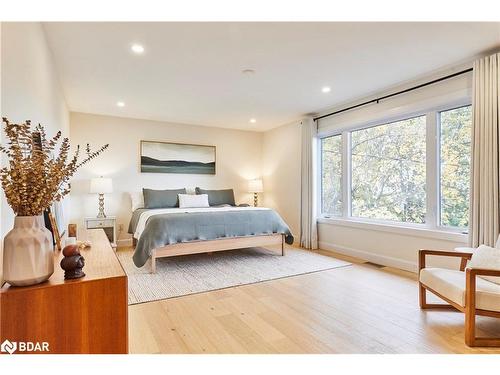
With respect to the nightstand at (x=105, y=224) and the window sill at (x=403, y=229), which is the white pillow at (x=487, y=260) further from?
the nightstand at (x=105, y=224)

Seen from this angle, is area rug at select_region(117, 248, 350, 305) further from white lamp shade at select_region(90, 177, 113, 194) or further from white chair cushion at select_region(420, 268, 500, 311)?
white chair cushion at select_region(420, 268, 500, 311)

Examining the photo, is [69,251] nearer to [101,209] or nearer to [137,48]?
[137,48]

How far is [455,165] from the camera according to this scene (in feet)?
10.3

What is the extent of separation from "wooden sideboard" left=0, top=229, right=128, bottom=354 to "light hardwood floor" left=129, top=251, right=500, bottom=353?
86 cm

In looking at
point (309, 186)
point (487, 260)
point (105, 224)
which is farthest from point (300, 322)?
point (105, 224)

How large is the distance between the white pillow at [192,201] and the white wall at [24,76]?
8.21 ft

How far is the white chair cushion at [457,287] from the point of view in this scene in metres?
1.84

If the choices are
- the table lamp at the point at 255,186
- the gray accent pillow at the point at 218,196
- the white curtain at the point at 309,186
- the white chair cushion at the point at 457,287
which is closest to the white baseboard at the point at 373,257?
the white curtain at the point at 309,186

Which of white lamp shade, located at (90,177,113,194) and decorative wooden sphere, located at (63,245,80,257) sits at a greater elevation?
white lamp shade, located at (90,177,113,194)

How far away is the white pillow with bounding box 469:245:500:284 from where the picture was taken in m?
2.05

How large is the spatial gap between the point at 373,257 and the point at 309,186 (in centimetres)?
151

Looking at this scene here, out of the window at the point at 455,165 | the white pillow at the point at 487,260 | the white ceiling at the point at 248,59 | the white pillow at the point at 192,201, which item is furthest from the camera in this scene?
the white pillow at the point at 192,201

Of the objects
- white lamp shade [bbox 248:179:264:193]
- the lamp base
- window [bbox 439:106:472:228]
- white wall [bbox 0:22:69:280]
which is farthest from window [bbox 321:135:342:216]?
white wall [bbox 0:22:69:280]
